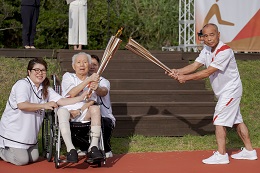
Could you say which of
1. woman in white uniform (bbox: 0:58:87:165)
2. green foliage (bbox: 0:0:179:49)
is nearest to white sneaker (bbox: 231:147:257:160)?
woman in white uniform (bbox: 0:58:87:165)

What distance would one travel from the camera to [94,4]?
19.5 meters

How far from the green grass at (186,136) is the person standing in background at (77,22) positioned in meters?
1.16

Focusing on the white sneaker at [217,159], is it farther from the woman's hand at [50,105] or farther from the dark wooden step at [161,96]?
the dark wooden step at [161,96]

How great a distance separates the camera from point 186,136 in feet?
35.2

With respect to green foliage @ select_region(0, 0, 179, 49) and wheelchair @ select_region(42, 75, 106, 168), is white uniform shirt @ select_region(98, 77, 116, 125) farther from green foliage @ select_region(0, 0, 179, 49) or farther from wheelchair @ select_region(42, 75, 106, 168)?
green foliage @ select_region(0, 0, 179, 49)

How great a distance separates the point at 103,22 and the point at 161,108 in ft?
27.5

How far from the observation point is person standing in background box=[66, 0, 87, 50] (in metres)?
14.1

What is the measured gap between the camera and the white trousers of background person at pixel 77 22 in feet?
46.3

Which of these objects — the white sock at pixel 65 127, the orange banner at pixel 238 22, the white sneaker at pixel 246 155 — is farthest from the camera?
the orange banner at pixel 238 22

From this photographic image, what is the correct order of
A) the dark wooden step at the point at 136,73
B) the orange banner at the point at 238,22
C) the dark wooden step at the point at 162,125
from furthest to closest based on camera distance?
the orange banner at the point at 238,22 < the dark wooden step at the point at 136,73 < the dark wooden step at the point at 162,125

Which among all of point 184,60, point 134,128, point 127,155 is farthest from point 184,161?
point 184,60

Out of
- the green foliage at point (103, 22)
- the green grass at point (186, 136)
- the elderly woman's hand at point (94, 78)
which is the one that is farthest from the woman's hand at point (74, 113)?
the green foliage at point (103, 22)

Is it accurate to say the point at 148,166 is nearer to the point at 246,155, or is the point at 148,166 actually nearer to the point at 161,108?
the point at 246,155

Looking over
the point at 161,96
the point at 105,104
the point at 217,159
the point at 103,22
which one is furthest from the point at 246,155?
the point at 103,22
